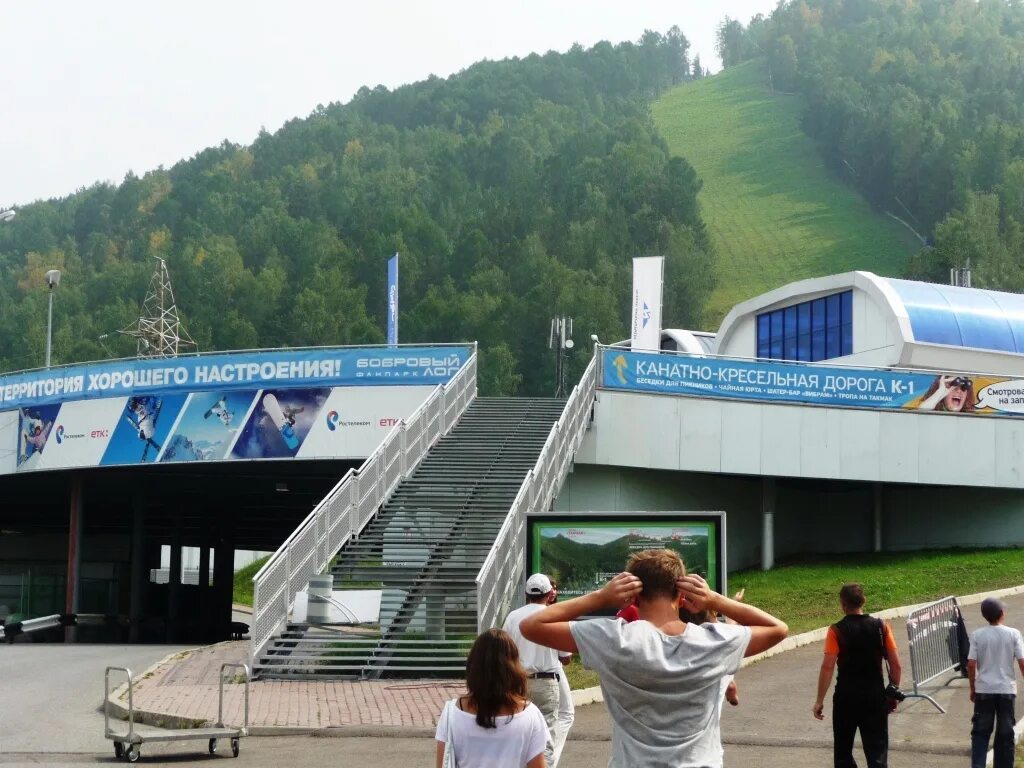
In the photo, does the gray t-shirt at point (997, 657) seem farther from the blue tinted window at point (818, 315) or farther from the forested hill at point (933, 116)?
the forested hill at point (933, 116)

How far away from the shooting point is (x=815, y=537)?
34.8 meters

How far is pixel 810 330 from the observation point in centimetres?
4153

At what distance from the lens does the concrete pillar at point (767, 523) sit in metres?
32.0

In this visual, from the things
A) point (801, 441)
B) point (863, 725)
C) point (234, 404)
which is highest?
point (234, 404)

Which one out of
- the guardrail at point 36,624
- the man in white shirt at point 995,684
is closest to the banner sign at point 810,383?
the guardrail at point 36,624

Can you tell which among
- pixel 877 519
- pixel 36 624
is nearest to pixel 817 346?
pixel 877 519

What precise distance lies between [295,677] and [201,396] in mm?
15913

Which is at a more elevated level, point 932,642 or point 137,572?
point 932,642

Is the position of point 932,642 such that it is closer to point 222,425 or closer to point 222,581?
point 222,425

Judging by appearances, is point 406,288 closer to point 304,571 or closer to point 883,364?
point 883,364

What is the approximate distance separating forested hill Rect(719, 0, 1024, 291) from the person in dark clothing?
296 feet

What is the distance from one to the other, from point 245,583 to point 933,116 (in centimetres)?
8087

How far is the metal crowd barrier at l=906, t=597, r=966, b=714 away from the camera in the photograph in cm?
1490

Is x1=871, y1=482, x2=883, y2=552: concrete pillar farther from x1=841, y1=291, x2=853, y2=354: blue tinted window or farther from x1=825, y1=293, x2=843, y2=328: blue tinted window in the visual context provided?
x1=825, y1=293, x2=843, y2=328: blue tinted window
